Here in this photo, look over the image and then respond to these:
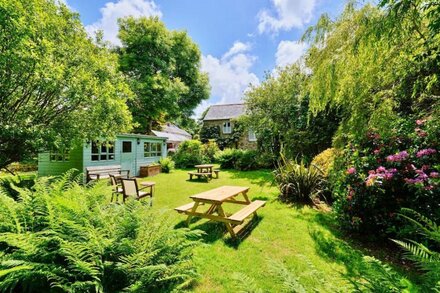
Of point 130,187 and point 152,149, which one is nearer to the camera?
point 130,187

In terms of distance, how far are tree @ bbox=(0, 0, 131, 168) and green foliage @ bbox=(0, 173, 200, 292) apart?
364 centimetres

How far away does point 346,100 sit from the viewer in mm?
5602

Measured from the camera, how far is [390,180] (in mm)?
4348

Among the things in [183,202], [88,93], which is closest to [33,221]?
[88,93]

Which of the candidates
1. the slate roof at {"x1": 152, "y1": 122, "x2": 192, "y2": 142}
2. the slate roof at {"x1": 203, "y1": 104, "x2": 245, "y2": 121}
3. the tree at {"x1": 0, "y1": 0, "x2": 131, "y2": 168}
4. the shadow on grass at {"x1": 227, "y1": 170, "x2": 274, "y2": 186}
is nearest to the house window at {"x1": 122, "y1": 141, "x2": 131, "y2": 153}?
the tree at {"x1": 0, "y1": 0, "x2": 131, "y2": 168}

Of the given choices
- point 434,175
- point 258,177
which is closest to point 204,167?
point 258,177

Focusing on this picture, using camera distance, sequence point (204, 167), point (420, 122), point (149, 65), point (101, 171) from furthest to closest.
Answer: point (149, 65) < point (204, 167) < point (101, 171) < point (420, 122)

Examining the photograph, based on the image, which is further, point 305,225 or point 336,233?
point 305,225

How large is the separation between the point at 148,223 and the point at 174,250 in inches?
20.7

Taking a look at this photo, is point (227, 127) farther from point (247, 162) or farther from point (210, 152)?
point (247, 162)

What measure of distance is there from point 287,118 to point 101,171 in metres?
12.3

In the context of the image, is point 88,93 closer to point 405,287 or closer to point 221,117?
point 405,287

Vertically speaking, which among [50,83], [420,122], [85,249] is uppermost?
[50,83]

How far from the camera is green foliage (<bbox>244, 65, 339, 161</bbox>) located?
13.1 m
